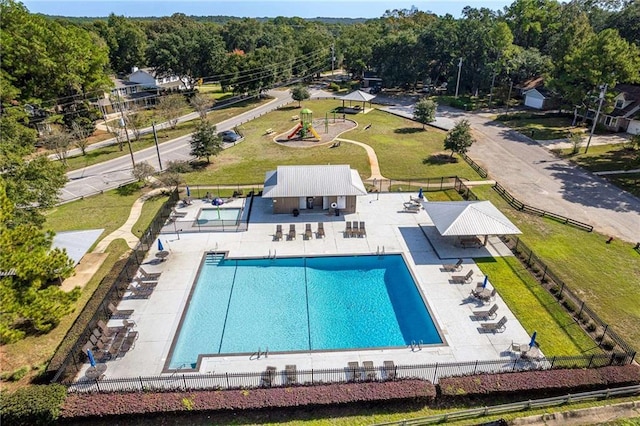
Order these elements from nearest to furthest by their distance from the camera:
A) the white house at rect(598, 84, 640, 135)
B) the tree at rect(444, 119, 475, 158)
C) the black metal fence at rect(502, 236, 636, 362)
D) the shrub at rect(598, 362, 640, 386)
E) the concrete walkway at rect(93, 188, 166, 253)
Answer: the shrub at rect(598, 362, 640, 386), the black metal fence at rect(502, 236, 636, 362), the concrete walkway at rect(93, 188, 166, 253), the tree at rect(444, 119, 475, 158), the white house at rect(598, 84, 640, 135)

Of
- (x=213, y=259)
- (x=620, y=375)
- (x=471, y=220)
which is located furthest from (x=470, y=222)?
(x=213, y=259)

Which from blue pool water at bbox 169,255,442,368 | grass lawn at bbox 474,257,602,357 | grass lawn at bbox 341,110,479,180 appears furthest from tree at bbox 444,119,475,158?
blue pool water at bbox 169,255,442,368

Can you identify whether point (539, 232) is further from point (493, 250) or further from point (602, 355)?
point (602, 355)

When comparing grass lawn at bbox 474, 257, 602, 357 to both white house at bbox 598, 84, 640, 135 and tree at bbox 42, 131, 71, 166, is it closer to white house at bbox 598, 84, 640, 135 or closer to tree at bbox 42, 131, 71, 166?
white house at bbox 598, 84, 640, 135

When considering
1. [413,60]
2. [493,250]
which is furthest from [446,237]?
[413,60]

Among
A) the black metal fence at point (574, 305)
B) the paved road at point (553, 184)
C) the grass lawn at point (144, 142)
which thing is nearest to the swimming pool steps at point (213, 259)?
the black metal fence at point (574, 305)
